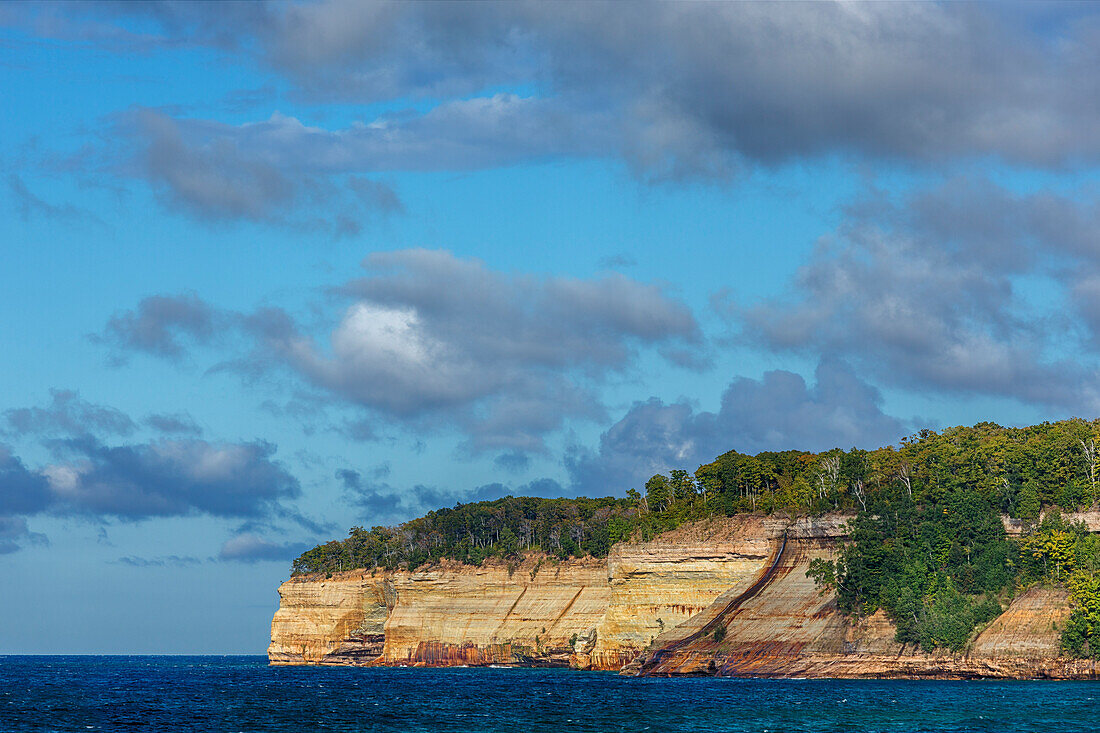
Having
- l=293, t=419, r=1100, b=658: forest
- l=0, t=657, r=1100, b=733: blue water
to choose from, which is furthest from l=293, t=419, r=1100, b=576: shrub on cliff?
l=0, t=657, r=1100, b=733: blue water

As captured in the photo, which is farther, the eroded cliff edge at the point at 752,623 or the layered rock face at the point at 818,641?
the eroded cliff edge at the point at 752,623

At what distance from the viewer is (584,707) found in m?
104

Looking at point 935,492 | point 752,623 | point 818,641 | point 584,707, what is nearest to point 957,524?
point 935,492

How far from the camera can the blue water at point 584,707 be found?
8681 centimetres

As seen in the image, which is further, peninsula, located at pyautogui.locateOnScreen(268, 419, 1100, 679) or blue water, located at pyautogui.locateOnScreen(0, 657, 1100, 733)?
peninsula, located at pyautogui.locateOnScreen(268, 419, 1100, 679)

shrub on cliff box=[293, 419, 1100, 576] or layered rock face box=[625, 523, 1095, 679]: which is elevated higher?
shrub on cliff box=[293, 419, 1100, 576]

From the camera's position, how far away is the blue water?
86.8 metres

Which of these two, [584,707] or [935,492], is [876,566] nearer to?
[935,492]

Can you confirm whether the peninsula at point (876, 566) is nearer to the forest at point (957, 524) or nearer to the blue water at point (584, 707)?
the forest at point (957, 524)

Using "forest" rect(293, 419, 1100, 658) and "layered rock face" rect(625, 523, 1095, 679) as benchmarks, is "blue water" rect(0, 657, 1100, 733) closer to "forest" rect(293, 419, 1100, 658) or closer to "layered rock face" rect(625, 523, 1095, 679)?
"layered rock face" rect(625, 523, 1095, 679)

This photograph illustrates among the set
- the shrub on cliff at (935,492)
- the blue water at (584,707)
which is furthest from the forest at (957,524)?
the blue water at (584,707)

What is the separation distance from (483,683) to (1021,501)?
6462 centimetres

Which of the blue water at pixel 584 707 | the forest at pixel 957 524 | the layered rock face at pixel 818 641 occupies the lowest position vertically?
the blue water at pixel 584 707

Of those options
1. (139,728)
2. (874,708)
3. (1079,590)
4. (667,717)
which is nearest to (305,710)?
(139,728)
